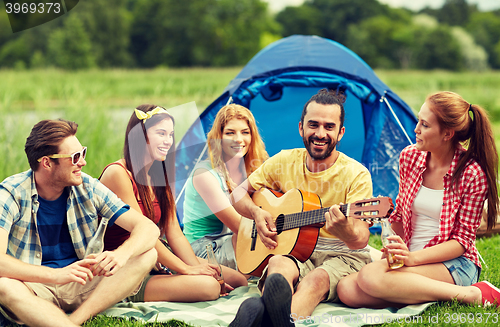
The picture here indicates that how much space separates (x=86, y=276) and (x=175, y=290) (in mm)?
588

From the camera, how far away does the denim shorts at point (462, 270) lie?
2240 millimetres

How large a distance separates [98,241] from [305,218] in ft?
3.32

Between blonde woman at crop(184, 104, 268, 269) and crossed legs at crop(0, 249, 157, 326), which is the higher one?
blonde woman at crop(184, 104, 268, 269)

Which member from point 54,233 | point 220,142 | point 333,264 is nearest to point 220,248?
point 220,142

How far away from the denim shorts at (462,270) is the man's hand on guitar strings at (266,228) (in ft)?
2.79

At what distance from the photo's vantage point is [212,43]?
36531mm

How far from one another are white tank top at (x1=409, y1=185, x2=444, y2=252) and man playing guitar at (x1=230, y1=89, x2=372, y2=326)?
0.25 metres

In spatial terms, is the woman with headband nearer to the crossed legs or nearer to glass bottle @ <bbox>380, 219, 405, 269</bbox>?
the crossed legs

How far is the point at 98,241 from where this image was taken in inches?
90.7

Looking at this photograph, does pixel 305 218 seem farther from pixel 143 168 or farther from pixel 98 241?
pixel 98 241

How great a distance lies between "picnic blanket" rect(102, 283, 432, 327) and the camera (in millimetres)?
2174

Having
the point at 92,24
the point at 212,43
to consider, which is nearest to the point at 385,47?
the point at 212,43

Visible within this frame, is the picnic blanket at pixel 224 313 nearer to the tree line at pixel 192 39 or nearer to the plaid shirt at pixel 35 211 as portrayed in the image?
the plaid shirt at pixel 35 211

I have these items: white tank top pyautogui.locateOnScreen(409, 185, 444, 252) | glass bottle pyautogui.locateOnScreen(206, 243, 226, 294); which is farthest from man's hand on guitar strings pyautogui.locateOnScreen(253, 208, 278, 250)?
white tank top pyautogui.locateOnScreen(409, 185, 444, 252)
